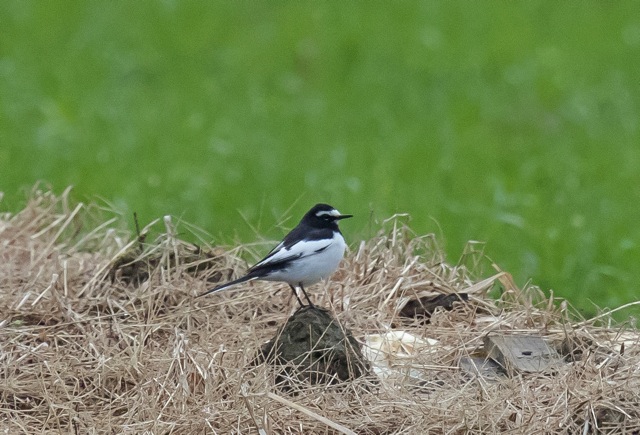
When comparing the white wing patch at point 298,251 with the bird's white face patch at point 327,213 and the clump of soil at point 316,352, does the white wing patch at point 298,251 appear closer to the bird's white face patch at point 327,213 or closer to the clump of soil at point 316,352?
the bird's white face patch at point 327,213

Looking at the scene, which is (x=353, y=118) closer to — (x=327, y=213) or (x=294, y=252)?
(x=327, y=213)

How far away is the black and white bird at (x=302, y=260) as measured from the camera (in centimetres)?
687

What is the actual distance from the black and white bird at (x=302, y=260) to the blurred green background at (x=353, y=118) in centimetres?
115

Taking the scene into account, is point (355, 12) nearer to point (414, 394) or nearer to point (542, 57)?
point (542, 57)

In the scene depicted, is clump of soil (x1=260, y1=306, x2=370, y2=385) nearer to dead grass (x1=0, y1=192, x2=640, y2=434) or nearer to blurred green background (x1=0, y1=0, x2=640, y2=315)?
dead grass (x1=0, y1=192, x2=640, y2=434)

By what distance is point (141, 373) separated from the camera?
6336 mm

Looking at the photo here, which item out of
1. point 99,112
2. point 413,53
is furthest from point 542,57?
point 99,112

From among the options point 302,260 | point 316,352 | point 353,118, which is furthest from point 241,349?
point 353,118

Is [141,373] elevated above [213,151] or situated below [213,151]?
above

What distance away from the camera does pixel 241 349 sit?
21.6ft

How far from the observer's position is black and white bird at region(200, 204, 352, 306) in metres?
6.87

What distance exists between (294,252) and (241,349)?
2.00ft

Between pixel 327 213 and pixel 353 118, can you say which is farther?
pixel 353 118

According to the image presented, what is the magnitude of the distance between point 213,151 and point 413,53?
4626 mm
